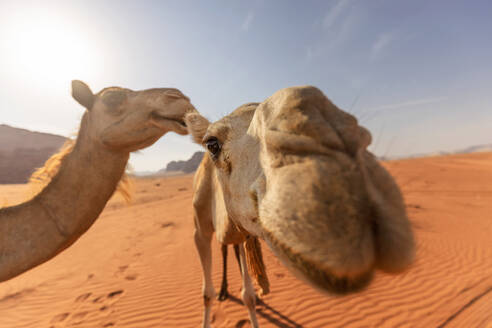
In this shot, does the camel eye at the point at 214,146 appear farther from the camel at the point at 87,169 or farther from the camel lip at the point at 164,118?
the camel lip at the point at 164,118

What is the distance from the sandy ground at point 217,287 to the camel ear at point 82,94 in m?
1.34

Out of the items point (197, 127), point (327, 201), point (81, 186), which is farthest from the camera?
point (81, 186)

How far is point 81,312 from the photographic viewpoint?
14.9 feet

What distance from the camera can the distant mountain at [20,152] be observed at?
153 feet

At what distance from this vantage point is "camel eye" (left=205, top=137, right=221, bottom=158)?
1.58 meters

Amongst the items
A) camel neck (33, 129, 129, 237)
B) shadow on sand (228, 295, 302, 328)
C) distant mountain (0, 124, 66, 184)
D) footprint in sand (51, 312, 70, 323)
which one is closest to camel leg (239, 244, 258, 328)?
shadow on sand (228, 295, 302, 328)

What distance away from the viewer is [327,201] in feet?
2.23

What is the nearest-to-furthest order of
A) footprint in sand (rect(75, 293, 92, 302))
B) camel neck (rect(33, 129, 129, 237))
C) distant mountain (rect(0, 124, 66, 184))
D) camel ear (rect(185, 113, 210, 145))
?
camel ear (rect(185, 113, 210, 145))
camel neck (rect(33, 129, 129, 237))
footprint in sand (rect(75, 293, 92, 302))
distant mountain (rect(0, 124, 66, 184))

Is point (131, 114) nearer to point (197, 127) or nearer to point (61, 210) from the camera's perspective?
point (197, 127)

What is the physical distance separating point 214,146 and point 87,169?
173 cm

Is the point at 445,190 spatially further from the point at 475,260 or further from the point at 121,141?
the point at 121,141

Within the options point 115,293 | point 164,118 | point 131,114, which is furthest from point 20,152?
point 164,118

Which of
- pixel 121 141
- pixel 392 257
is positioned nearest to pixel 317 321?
pixel 392 257

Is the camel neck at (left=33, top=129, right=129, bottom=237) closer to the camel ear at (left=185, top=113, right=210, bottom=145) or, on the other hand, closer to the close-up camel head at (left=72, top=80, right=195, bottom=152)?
the close-up camel head at (left=72, top=80, right=195, bottom=152)
